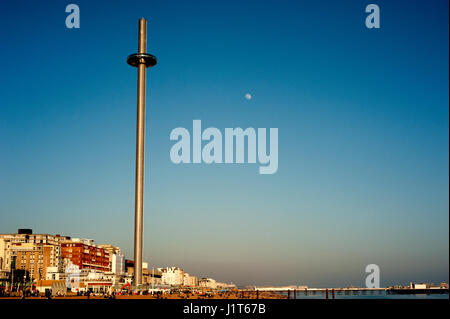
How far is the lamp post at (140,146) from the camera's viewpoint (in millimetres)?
98812

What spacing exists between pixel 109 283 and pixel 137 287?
57357 millimetres

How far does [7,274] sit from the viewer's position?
181 metres

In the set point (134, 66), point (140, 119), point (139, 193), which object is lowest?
point (139, 193)

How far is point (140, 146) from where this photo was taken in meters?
102

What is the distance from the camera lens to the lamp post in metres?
98.8
